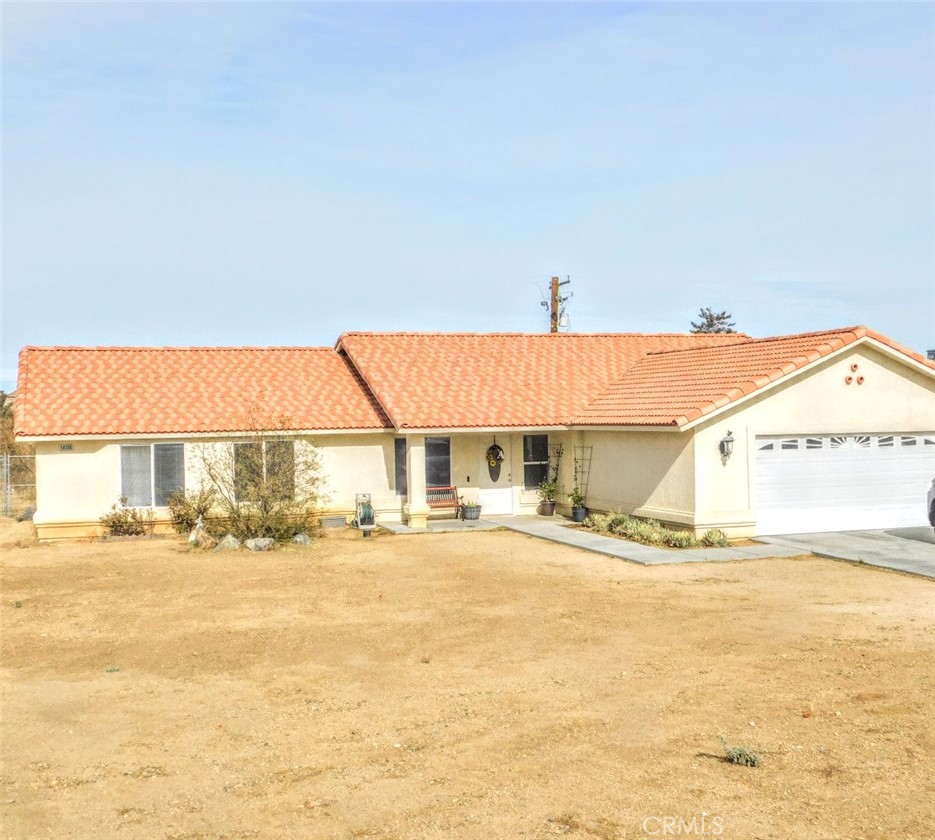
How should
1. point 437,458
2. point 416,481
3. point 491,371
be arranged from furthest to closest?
point 491,371 → point 437,458 → point 416,481

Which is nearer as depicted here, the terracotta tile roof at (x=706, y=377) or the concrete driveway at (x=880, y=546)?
the concrete driveway at (x=880, y=546)

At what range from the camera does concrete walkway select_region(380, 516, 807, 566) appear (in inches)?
742

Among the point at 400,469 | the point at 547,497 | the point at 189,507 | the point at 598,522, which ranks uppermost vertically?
the point at 400,469

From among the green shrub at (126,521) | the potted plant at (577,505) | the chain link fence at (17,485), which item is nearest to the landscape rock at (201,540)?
the green shrub at (126,521)

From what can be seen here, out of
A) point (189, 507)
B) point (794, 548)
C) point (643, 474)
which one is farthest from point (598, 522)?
point (189, 507)

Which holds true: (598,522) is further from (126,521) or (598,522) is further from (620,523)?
(126,521)

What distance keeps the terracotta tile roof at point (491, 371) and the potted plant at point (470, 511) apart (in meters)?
2.03

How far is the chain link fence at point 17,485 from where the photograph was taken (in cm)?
2927

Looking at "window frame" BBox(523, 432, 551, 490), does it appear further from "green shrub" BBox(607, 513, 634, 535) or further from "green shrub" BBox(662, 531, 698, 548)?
"green shrub" BBox(662, 531, 698, 548)

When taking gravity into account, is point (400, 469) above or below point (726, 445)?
below

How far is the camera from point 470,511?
25.1 meters

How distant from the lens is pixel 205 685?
10.4 meters

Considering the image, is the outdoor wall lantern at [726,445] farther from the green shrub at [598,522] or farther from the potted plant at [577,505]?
the potted plant at [577,505]

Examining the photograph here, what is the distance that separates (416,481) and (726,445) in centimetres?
734
